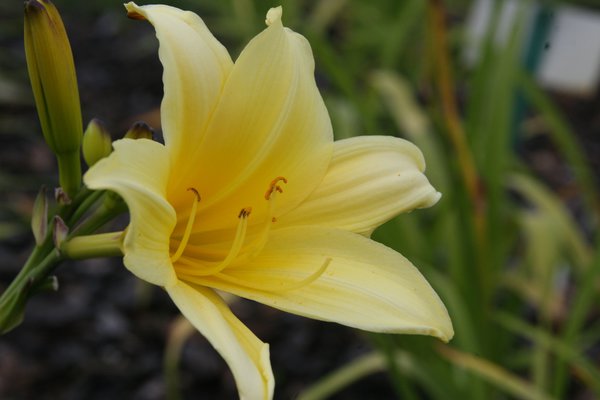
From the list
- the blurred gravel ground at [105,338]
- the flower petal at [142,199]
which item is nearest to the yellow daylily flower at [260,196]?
the flower petal at [142,199]

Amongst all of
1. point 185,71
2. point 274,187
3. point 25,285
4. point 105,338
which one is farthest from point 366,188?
point 105,338

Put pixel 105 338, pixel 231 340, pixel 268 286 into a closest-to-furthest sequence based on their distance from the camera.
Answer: pixel 231 340 → pixel 268 286 → pixel 105 338

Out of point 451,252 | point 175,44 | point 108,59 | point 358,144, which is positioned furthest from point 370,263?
point 108,59

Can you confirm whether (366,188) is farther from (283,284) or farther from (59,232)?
(59,232)

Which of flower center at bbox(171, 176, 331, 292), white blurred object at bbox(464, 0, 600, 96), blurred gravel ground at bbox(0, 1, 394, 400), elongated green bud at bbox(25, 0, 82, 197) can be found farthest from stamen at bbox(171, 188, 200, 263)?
white blurred object at bbox(464, 0, 600, 96)

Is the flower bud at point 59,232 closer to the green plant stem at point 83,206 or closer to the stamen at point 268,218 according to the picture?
the green plant stem at point 83,206

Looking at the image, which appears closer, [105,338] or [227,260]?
[227,260]
